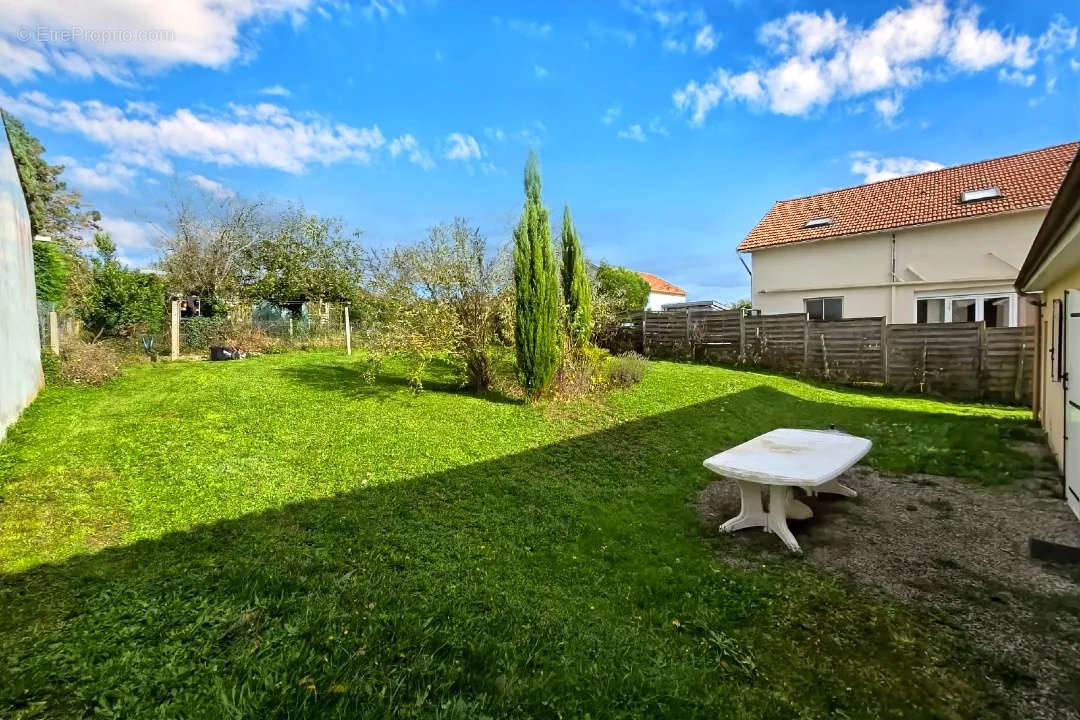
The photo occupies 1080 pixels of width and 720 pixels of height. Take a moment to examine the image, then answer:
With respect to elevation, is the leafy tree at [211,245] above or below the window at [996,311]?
above

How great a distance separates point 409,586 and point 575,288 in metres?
7.37

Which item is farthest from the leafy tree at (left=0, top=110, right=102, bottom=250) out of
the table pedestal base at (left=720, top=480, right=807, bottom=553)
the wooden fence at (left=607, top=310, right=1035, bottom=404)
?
the table pedestal base at (left=720, top=480, right=807, bottom=553)

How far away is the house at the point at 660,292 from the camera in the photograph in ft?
136

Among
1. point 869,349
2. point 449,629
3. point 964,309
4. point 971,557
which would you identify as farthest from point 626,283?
point 449,629

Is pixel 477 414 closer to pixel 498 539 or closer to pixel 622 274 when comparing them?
pixel 498 539

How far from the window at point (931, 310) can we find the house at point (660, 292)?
2553cm

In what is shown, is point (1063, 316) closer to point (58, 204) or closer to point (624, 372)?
point (624, 372)

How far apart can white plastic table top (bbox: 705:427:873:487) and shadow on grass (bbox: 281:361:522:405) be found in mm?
4607

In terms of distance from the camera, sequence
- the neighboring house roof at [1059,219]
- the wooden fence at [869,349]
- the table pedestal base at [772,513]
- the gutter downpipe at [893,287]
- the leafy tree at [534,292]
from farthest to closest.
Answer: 1. the gutter downpipe at [893,287]
2. the wooden fence at [869,349]
3. the leafy tree at [534,292]
4. the table pedestal base at [772,513]
5. the neighboring house roof at [1059,219]

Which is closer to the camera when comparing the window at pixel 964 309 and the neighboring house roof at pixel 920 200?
the neighboring house roof at pixel 920 200

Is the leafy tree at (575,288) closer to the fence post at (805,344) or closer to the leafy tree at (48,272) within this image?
the fence post at (805,344)

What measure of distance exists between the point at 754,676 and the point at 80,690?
3.11 metres

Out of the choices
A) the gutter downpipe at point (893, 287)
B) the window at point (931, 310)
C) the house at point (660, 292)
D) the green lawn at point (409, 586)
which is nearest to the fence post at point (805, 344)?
the gutter downpipe at point (893, 287)

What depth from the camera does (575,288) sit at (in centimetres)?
969
